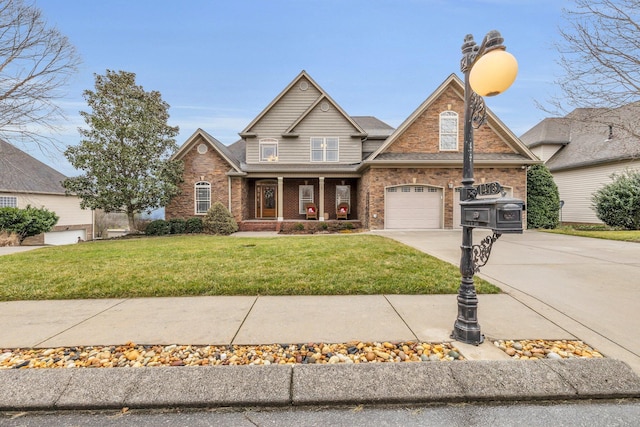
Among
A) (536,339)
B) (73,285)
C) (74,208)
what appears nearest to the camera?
(536,339)

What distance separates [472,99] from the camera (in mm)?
3201

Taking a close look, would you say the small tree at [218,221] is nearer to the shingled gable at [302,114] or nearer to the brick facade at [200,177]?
the brick facade at [200,177]

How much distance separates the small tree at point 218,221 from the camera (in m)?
14.8

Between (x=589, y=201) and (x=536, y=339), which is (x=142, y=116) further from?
(x=589, y=201)

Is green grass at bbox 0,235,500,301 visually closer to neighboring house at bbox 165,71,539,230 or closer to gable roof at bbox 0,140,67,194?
neighboring house at bbox 165,71,539,230

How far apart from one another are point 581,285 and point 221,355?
6.08 m

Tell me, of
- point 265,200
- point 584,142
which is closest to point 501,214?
point 265,200

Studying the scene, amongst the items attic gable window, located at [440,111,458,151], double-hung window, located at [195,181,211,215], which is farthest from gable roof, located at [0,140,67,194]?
attic gable window, located at [440,111,458,151]

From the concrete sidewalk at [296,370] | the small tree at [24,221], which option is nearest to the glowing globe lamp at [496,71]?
the concrete sidewalk at [296,370]

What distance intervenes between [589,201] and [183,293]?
24.2 m

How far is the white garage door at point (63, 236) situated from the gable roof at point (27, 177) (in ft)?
9.92

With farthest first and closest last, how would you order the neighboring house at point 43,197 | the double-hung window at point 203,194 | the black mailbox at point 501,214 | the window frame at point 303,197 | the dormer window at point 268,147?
the window frame at point 303,197, the dormer window at point 268,147, the neighboring house at point 43,197, the double-hung window at point 203,194, the black mailbox at point 501,214

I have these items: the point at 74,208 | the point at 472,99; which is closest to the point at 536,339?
the point at 472,99

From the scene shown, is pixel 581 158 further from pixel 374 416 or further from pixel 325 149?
pixel 374 416
